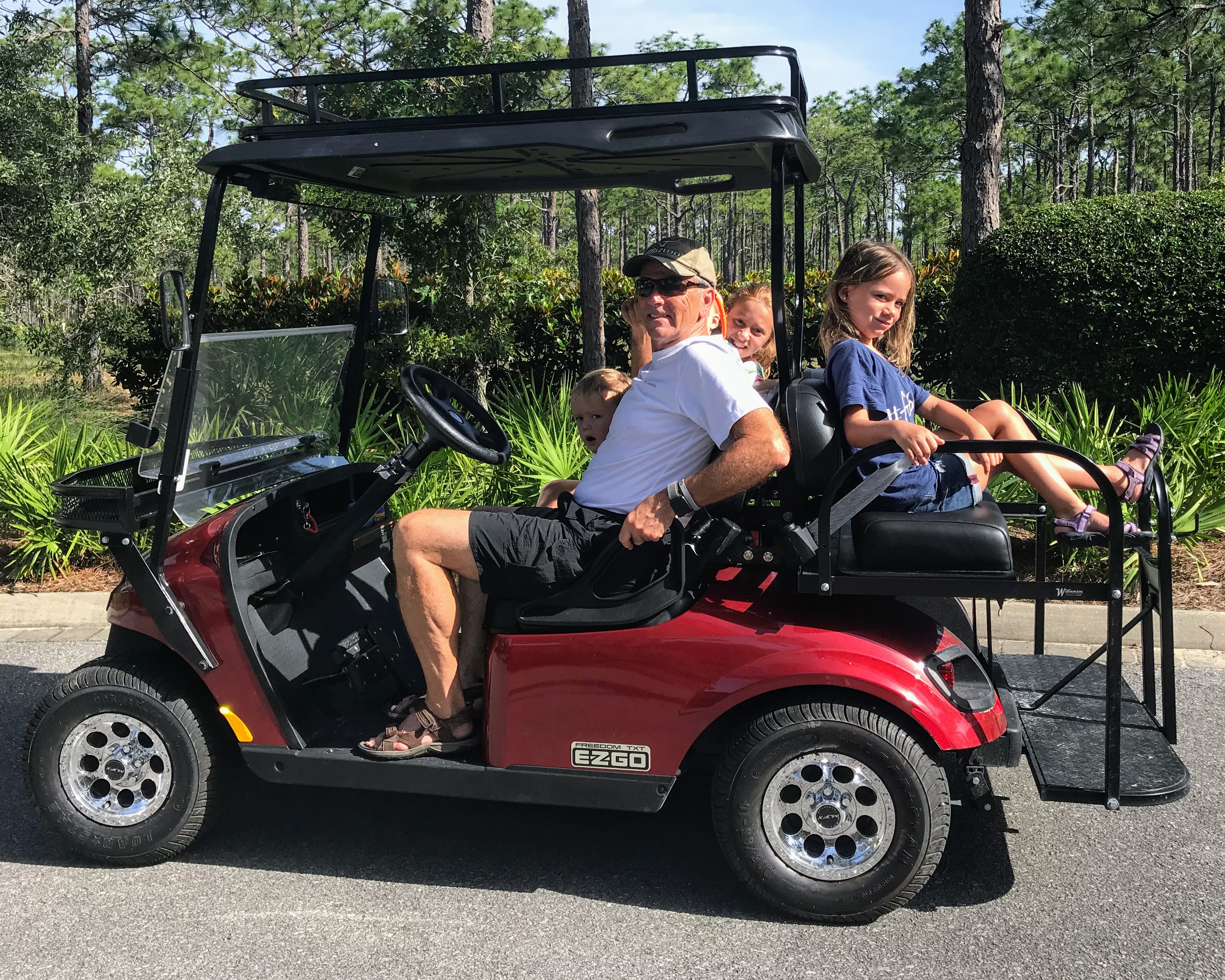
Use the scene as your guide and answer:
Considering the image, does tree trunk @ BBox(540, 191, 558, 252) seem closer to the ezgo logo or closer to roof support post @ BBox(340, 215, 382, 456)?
roof support post @ BBox(340, 215, 382, 456)

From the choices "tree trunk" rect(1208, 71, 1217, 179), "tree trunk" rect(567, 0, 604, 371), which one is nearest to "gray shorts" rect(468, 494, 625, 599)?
"tree trunk" rect(567, 0, 604, 371)

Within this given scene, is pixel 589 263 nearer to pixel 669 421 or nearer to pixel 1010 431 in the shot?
pixel 1010 431

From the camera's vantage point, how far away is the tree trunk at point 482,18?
373 inches

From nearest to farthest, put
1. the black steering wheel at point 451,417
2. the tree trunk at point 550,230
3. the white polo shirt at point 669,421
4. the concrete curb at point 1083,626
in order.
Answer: the white polo shirt at point 669,421
the black steering wheel at point 451,417
the concrete curb at point 1083,626
the tree trunk at point 550,230

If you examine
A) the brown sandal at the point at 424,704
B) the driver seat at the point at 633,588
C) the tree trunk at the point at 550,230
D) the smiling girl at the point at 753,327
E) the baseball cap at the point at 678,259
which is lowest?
the brown sandal at the point at 424,704

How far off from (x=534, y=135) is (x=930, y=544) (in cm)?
136

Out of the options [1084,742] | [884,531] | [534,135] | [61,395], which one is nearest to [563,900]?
[884,531]

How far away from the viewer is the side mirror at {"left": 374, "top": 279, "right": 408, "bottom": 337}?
3781 millimetres

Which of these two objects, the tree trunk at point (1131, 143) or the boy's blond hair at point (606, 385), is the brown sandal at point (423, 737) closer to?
the boy's blond hair at point (606, 385)

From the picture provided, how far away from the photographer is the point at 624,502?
297 centimetres

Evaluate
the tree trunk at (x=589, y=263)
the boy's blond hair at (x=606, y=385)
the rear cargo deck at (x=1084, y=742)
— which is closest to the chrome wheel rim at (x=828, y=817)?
the rear cargo deck at (x=1084, y=742)

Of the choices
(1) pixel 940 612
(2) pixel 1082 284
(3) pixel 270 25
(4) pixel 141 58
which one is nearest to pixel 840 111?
(3) pixel 270 25

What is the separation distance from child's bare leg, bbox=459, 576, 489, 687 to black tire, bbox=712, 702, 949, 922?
2.46 ft

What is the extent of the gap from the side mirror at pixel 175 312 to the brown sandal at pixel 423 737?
1140mm
